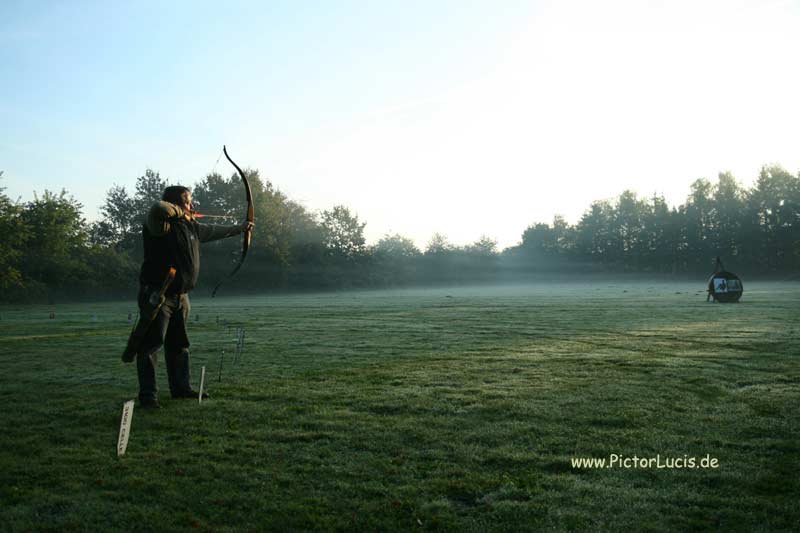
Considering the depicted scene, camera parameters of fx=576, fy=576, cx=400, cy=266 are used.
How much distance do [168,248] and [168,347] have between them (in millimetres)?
1494

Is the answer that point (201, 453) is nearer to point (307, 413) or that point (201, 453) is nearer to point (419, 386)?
point (307, 413)

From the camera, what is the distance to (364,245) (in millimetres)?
100062

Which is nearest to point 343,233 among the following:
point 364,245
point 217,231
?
point 364,245

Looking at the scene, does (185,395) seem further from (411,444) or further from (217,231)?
(411,444)

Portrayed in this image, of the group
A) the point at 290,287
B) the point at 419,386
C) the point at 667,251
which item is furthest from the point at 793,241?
the point at 419,386

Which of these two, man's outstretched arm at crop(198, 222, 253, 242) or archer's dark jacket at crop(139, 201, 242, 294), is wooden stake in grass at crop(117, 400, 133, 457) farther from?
man's outstretched arm at crop(198, 222, 253, 242)

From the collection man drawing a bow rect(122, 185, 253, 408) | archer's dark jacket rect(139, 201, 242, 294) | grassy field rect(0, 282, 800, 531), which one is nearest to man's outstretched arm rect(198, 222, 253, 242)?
man drawing a bow rect(122, 185, 253, 408)

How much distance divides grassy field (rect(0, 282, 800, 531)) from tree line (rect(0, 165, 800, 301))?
4903 centimetres

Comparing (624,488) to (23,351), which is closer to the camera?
(624,488)

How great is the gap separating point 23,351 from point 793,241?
106m

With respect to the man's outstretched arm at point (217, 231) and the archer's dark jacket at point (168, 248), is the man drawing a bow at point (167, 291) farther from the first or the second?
the man's outstretched arm at point (217, 231)

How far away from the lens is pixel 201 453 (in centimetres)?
579

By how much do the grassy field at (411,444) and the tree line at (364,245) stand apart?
49.0 m

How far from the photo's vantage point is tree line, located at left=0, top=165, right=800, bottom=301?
5772cm
